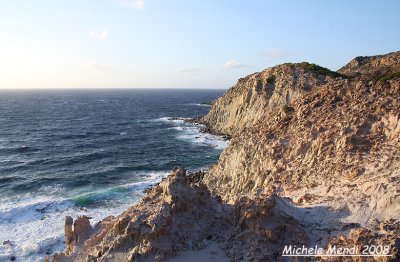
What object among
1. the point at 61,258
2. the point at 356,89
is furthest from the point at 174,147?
the point at 61,258

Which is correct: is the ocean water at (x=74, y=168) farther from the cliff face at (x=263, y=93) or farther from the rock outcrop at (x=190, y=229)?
the rock outcrop at (x=190, y=229)

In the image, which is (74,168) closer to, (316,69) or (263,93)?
(263,93)

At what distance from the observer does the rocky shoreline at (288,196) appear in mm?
17422

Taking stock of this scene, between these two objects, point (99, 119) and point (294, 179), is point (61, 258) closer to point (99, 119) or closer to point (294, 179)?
point (294, 179)

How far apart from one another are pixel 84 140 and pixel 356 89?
5906 centimetres

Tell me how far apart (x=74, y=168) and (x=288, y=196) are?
3839cm

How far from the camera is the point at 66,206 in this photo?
3931 centimetres

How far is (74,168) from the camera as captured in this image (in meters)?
54.1

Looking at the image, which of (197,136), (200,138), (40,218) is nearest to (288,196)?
(40,218)

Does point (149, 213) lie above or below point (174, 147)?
above

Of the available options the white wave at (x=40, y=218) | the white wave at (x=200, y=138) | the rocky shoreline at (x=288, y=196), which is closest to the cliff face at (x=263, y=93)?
the white wave at (x=200, y=138)

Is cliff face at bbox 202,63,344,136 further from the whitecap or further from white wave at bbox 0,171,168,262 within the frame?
white wave at bbox 0,171,168,262

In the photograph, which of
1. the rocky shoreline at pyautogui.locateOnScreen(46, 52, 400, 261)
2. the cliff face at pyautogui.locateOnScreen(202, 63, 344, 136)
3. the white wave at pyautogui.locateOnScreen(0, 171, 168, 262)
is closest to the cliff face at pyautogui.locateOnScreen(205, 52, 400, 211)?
the rocky shoreline at pyautogui.locateOnScreen(46, 52, 400, 261)

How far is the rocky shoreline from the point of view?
17422 millimetres
